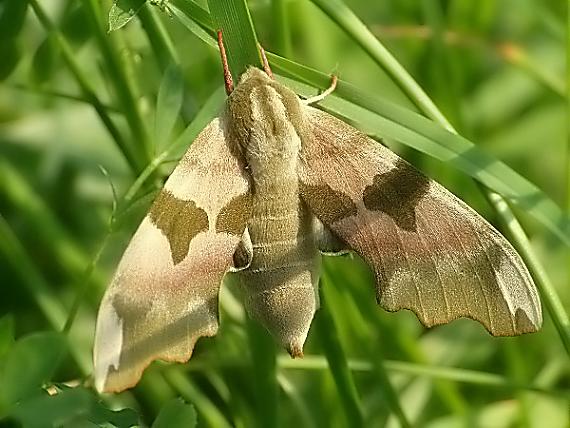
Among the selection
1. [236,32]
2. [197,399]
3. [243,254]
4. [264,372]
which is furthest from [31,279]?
[236,32]

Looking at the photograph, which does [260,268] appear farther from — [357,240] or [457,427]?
[457,427]

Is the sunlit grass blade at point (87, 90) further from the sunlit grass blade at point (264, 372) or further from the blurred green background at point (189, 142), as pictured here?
the sunlit grass blade at point (264, 372)

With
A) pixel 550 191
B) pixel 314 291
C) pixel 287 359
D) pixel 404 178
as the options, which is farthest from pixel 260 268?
pixel 550 191

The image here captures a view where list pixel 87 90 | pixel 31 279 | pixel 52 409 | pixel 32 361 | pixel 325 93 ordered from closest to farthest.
→ 1. pixel 52 409
2. pixel 32 361
3. pixel 325 93
4. pixel 87 90
5. pixel 31 279

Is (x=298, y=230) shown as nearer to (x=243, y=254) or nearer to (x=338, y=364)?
(x=243, y=254)

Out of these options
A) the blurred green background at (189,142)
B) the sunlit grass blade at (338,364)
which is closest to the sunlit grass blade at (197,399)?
the blurred green background at (189,142)

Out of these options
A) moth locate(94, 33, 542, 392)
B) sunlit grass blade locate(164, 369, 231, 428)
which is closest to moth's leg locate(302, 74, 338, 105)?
moth locate(94, 33, 542, 392)
